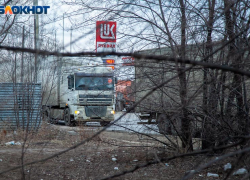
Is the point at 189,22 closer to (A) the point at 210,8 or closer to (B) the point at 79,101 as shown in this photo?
(A) the point at 210,8

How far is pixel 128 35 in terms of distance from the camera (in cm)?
669

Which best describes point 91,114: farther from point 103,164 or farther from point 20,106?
point 103,164

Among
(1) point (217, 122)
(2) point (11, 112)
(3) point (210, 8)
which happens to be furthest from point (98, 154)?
(2) point (11, 112)

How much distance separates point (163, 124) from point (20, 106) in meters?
6.50

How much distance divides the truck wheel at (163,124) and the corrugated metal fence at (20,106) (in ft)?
17.5

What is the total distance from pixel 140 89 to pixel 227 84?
5.72 feet

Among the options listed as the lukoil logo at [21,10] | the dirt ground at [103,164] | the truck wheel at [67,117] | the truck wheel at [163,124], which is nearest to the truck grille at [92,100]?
the truck wheel at [67,117]

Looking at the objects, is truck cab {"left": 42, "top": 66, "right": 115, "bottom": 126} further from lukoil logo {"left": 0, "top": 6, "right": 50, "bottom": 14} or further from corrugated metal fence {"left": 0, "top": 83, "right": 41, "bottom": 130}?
lukoil logo {"left": 0, "top": 6, "right": 50, "bottom": 14}

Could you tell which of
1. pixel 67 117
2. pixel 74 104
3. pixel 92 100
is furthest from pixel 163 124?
pixel 67 117

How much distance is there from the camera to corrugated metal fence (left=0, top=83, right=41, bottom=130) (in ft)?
37.1

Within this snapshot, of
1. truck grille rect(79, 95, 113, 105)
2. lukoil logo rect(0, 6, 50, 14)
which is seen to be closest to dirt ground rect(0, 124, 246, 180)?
lukoil logo rect(0, 6, 50, 14)

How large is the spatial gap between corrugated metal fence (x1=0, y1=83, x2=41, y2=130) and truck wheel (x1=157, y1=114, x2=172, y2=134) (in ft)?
17.5

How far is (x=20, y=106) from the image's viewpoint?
1190cm

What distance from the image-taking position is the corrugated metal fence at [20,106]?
11.3m
